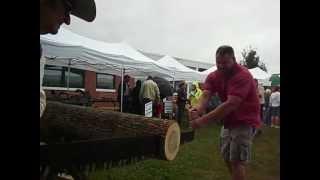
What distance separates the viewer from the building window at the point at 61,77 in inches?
59.6

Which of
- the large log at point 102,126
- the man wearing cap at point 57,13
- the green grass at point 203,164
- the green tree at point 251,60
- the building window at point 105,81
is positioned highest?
the man wearing cap at point 57,13

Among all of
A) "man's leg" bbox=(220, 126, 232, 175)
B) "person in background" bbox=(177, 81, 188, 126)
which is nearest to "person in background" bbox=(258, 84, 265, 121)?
"man's leg" bbox=(220, 126, 232, 175)

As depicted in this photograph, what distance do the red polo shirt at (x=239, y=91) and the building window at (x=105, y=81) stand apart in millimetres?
406

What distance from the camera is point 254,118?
1419 millimetres

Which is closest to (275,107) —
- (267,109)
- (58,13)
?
(267,109)

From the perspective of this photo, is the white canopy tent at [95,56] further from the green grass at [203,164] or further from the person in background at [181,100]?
the green grass at [203,164]

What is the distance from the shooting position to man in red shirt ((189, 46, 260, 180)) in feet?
4.55

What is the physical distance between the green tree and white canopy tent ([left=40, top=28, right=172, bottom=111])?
0.38 m

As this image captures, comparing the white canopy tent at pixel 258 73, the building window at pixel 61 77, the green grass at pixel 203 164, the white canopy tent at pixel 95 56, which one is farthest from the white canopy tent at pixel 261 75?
the building window at pixel 61 77

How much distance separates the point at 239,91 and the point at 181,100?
0.26m

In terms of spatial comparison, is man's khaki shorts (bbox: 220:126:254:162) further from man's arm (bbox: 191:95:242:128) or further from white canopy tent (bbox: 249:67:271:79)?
white canopy tent (bbox: 249:67:271:79)
